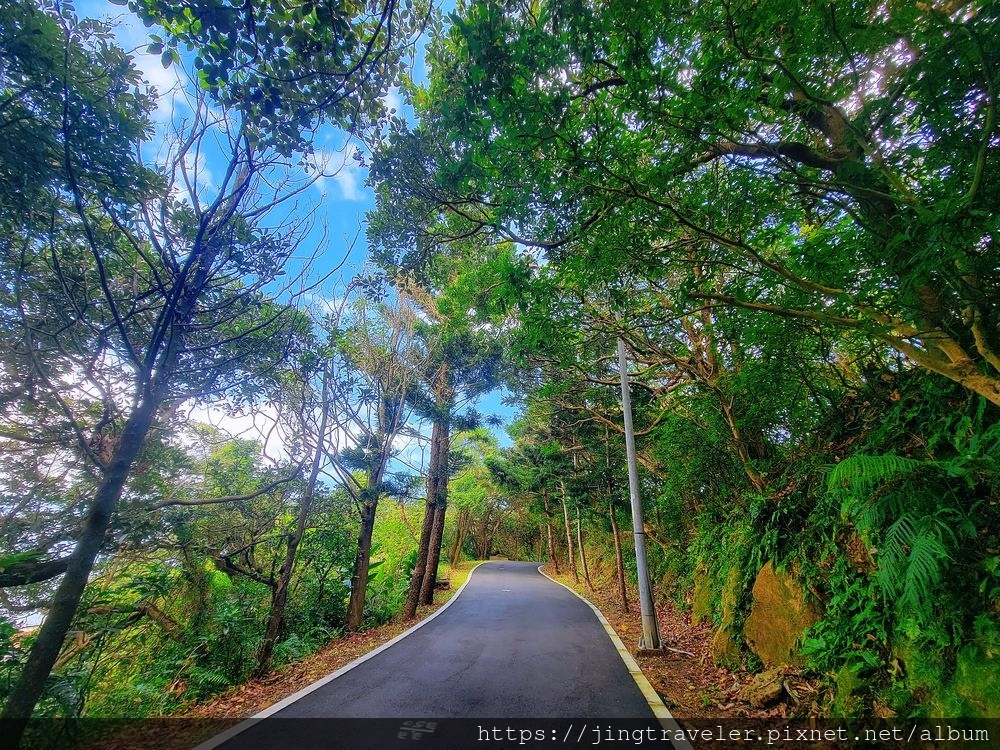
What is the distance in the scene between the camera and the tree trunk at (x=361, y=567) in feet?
26.9

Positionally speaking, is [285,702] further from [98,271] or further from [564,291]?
[564,291]

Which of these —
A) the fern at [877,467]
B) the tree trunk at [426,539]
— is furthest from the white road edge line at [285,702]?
the fern at [877,467]

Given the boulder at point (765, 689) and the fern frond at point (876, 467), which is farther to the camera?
the boulder at point (765, 689)

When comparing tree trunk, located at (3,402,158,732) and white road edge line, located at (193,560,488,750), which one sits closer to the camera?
tree trunk, located at (3,402,158,732)

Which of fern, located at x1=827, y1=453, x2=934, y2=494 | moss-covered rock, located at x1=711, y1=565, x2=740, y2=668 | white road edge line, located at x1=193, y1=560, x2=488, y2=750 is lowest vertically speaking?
white road edge line, located at x1=193, y1=560, x2=488, y2=750

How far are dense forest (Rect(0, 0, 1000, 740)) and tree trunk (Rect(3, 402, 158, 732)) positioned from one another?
0.07ft

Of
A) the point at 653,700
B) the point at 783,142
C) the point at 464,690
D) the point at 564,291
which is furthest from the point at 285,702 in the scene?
the point at 783,142

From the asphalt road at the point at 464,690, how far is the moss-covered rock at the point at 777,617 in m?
1.65

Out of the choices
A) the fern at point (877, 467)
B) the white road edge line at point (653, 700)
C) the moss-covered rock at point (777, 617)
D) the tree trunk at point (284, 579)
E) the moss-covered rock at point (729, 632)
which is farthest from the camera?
the tree trunk at point (284, 579)

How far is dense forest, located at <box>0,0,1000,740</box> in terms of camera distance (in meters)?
2.59

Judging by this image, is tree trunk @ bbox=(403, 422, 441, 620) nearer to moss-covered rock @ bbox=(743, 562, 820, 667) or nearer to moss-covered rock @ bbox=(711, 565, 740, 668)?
moss-covered rock @ bbox=(711, 565, 740, 668)

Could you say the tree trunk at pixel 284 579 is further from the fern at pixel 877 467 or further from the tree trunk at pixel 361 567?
the fern at pixel 877 467

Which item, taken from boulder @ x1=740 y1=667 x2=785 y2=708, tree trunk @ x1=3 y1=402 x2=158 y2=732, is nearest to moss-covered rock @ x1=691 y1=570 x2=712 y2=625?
boulder @ x1=740 y1=667 x2=785 y2=708

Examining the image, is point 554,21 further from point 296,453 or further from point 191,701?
point 191,701
